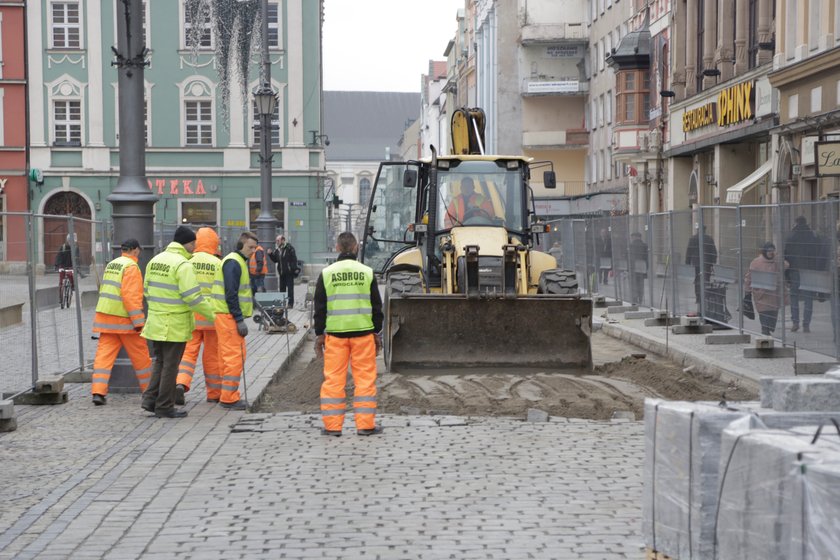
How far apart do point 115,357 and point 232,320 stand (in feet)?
3.88

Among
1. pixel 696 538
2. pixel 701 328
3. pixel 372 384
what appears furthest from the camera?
pixel 701 328

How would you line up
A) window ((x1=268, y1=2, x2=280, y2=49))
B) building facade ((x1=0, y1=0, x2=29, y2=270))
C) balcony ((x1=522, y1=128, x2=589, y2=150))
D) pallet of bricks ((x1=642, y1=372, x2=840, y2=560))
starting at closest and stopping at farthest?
pallet of bricks ((x1=642, y1=372, x2=840, y2=560)) < building facade ((x1=0, y1=0, x2=29, y2=270)) < window ((x1=268, y1=2, x2=280, y2=49)) < balcony ((x1=522, y1=128, x2=589, y2=150))

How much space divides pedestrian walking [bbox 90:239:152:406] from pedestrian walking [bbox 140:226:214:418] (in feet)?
1.38

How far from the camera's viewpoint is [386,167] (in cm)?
1889

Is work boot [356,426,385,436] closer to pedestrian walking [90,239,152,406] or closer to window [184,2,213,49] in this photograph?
pedestrian walking [90,239,152,406]

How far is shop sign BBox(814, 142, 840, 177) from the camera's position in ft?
78.7

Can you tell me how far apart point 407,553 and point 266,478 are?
7.98ft

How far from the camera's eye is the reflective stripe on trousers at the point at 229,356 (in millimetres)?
12992

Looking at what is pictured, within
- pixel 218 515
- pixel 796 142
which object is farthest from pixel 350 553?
pixel 796 142

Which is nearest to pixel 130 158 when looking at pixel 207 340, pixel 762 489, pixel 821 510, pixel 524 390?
pixel 207 340

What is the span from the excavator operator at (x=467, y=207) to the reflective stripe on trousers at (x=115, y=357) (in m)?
5.41

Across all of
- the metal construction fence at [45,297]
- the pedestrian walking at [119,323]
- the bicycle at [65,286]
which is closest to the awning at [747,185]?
the metal construction fence at [45,297]

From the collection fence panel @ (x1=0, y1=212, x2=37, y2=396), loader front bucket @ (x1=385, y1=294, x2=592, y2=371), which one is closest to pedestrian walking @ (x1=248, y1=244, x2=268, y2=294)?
loader front bucket @ (x1=385, y1=294, x2=592, y2=371)

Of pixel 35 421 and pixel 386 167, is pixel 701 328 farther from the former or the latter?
pixel 35 421
